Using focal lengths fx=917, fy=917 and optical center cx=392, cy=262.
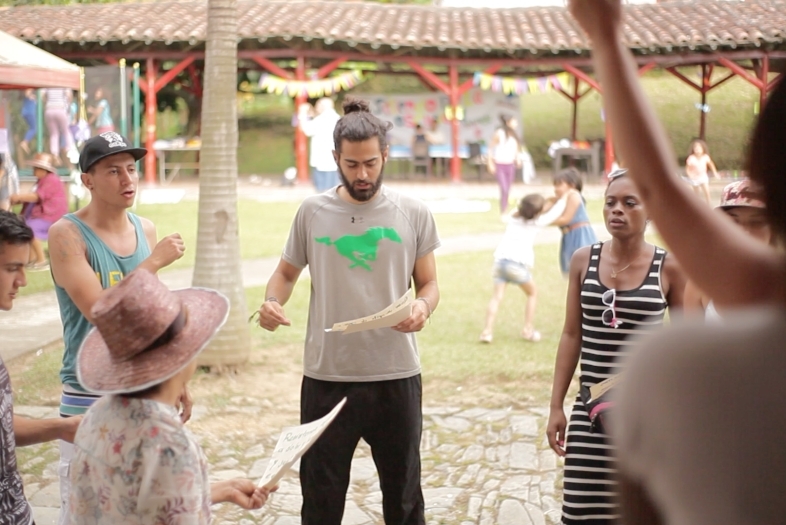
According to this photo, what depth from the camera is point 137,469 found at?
221 cm

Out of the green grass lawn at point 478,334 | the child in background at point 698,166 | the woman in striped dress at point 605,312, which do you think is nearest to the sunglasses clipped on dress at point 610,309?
the woman in striped dress at point 605,312

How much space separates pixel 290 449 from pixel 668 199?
62.3 inches

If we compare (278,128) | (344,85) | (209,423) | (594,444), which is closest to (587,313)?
(594,444)

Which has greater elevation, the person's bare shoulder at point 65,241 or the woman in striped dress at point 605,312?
the person's bare shoulder at point 65,241

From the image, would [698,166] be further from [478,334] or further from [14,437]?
[14,437]

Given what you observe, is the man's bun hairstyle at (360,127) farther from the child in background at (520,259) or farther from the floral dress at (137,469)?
the child in background at (520,259)

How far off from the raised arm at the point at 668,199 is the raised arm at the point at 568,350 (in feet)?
7.01

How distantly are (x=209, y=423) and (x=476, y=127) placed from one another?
22.1 metres

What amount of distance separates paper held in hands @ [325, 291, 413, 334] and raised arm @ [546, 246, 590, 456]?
65cm

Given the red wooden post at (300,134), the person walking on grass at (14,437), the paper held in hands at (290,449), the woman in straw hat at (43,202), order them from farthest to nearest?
1. the red wooden post at (300,134)
2. the woman in straw hat at (43,202)
3. the person walking on grass at (14,437)
4. the paper held in hands at (290,449)

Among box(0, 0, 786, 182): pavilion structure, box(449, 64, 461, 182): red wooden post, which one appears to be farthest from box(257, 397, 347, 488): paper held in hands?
box(449, 64, 461, 182): red wooden post

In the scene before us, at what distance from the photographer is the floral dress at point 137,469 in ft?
7.18

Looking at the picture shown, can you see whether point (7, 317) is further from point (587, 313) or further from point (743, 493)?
point (743, 493)

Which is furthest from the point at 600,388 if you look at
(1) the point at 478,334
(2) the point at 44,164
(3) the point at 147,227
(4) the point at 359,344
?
(2) the point at 44,164
